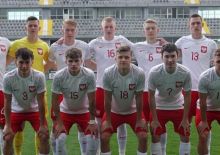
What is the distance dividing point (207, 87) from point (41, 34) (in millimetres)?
22420

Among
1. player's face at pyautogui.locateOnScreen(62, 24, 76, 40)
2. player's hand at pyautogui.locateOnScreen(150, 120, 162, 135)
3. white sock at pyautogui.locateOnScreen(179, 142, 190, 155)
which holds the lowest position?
white sock at pyautogui.locateOnScreen(179, 142, 190, 155)

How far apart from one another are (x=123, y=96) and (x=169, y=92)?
20.8 inches

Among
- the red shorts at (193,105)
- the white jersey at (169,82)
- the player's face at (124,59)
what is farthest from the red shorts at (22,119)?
the red shorts at (193,105)

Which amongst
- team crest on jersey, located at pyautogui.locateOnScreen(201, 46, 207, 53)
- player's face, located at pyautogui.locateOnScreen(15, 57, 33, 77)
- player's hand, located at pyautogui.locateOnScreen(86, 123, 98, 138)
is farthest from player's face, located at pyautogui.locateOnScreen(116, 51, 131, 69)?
team crest on jersey, located at pyautogui.locateOnScreen(201, 46, 207, 53)

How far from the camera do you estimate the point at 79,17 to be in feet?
90.9

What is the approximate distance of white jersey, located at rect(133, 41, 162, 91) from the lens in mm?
5703

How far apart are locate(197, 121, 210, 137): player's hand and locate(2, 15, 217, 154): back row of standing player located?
2.41 feet

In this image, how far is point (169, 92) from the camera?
4.95m

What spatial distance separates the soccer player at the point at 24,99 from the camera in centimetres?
470

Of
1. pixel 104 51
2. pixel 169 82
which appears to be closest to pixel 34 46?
pixel 104 51

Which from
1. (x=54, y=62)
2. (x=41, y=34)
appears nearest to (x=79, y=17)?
(x=41, y=34)

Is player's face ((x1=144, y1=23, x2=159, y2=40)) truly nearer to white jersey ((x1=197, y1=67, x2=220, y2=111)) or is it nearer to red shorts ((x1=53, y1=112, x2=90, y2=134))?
white jersey ((x1=197, y1=67, x2=220, y2=111))

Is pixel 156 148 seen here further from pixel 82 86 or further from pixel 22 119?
pixel 22 119

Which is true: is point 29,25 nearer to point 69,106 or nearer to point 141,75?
point 69,106
